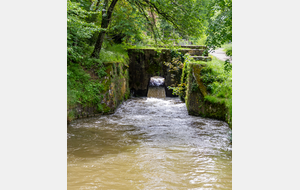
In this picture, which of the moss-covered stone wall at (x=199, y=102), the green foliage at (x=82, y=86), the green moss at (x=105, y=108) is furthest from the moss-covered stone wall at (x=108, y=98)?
the moss-covered stone wall at (x=199, y=102)

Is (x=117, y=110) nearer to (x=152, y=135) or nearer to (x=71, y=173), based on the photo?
(x=152, y=135)

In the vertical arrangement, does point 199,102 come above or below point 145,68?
below

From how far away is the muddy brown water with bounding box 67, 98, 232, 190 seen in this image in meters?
4.42

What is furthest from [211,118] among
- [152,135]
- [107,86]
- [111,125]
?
[107,86]

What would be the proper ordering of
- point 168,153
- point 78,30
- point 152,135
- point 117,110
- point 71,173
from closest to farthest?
point 71,173
point 168,153
point 152,135
point 78,30
point 117,110

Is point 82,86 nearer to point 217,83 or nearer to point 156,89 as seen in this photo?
point 217,83

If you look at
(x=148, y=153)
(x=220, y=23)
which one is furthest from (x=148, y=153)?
(x=220, y=23)

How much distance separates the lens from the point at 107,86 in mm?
10727

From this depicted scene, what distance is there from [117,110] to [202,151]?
20.5ft

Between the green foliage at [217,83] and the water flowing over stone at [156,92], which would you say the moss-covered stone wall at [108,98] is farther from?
the water flowing over stone at [156,92]

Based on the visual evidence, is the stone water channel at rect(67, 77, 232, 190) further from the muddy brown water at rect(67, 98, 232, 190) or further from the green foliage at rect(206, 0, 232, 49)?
the green foliage at rect(206, 0, 232, 49)

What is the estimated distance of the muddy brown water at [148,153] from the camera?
14.5ft

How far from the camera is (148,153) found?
5988mm

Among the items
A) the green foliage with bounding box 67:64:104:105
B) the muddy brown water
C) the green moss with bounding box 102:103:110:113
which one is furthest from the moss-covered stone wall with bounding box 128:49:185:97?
the muddy brown water
